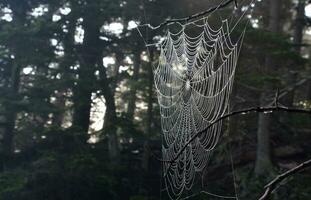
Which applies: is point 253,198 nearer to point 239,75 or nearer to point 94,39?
point 239,75

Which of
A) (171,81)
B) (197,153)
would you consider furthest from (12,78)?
(197,153)

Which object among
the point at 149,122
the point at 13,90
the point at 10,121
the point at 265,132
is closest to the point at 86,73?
the point at 13,90

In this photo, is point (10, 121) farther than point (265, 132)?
Yes

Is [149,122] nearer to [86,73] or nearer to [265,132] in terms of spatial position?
[86,73]

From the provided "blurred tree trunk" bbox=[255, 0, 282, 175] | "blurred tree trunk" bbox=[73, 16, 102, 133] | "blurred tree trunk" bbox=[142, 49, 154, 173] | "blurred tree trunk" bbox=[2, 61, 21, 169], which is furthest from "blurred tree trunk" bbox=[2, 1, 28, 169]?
"blurred tree trunk" bbox=[255, 0, 282, 175]

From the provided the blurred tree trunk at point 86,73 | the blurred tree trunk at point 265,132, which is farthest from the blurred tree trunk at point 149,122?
the blurred tree trunk at point 265,132

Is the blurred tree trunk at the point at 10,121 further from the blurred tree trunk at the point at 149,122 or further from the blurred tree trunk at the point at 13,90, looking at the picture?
the blurred tree trunk at the point at 149,122

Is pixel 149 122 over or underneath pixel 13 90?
underneath

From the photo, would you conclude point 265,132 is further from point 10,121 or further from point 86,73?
point 10,121

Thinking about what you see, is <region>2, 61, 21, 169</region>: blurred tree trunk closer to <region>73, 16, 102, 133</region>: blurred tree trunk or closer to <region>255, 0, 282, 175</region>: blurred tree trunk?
<region>73, 16, 102, 133</region>: blurred tree trunk

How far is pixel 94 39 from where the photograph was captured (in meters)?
15.6

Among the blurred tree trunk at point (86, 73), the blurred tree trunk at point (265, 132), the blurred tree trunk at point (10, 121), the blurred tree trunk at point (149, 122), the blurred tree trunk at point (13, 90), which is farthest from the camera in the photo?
the blurred tree trunk at point (149, 122)

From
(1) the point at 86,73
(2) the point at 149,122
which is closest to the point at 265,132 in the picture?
(2) the point at 149,122

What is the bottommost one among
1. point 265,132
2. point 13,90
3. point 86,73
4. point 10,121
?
point 265,132
